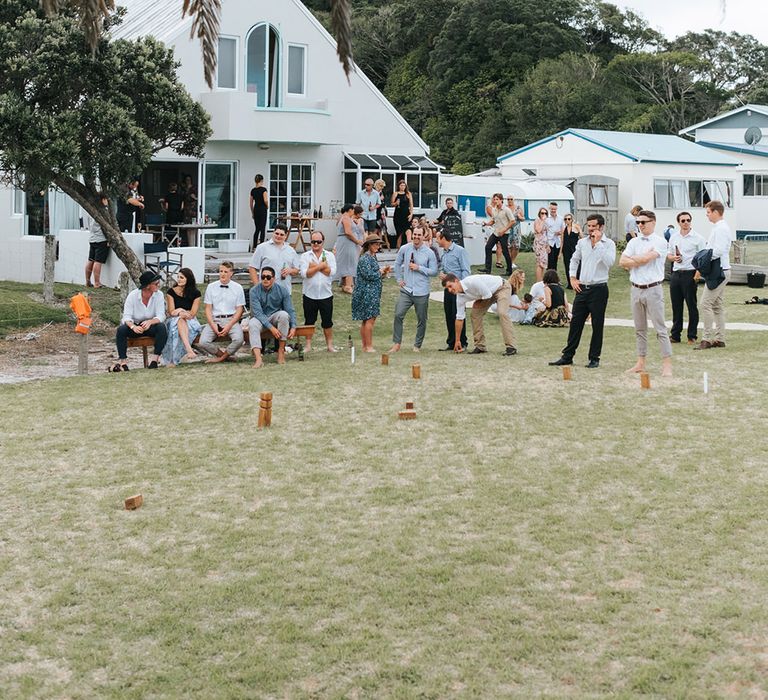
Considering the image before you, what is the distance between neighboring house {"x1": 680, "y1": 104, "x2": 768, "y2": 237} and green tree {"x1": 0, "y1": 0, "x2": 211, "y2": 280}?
31.9 meters

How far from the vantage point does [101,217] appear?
2133 centimetres

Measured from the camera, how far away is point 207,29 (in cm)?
533

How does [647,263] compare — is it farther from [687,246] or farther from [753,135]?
[753,135]

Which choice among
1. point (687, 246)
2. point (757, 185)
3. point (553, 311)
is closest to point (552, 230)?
point (553, 311)

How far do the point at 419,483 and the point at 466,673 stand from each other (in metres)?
3.59

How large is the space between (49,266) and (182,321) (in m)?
6.84

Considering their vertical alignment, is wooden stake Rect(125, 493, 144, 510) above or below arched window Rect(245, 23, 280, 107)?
below

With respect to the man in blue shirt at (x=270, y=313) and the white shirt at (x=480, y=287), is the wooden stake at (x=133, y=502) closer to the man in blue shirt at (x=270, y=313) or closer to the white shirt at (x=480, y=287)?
the man in blue shirt at (x=270, y=313)

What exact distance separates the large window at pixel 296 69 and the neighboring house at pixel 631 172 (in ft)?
45.3

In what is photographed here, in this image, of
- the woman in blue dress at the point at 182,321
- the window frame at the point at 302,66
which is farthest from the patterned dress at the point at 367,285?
the window frame at the point at 302,66

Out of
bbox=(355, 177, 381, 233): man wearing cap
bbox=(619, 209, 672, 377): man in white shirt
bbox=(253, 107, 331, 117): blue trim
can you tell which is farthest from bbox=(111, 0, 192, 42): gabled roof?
bbox=(619, 209, 672, 377): man in white shirt

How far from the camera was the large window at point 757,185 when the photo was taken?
4972cm

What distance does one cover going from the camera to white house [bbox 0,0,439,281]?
28.1 meters

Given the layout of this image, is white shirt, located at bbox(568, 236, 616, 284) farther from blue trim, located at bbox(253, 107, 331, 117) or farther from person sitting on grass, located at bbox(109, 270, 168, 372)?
blue trim, located at bbox(253, 107, 331, 117)
